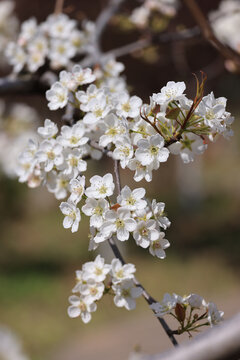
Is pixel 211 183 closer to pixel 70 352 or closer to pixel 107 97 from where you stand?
pixel 70 352

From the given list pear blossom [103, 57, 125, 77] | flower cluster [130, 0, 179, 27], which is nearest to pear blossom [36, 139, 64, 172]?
pear blossom [103, 57, 125, 77]

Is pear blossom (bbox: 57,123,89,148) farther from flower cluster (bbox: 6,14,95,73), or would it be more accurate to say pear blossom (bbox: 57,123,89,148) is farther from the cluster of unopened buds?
flower cluster (bbox: 6,14,95,73)

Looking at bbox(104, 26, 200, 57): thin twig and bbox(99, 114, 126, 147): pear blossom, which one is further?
bbox(104, 26, 200, 57): thin twig

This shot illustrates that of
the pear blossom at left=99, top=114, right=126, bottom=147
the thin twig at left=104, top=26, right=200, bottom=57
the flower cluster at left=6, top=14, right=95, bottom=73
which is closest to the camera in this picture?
the pear blossom at left=99, top=114, right=126, bottom=147

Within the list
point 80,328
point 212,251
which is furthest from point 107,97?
point 212,251

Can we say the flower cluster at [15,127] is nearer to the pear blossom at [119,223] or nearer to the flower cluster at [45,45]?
the flower cluster at [45,45]

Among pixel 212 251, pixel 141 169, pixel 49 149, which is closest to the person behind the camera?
pixel 141 169

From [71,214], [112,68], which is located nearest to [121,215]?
[71,214]

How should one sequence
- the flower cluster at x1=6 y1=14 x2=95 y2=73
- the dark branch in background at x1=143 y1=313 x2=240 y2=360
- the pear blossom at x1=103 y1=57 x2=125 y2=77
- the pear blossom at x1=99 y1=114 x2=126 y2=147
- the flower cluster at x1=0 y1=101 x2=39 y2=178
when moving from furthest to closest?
the flower cluster at x1=0 y1=101 x2=39 y2=178 < the flower cluster at x1=6 y1=14 x2=95 y2=73 < the pear blossom at x1=103 y1=57 x2=125 y2=77 < the pear blossom at x1=99 y1=114 x2=126 y2=147 < the dark branch in background at x1=143 y1=313 x2=240 y2=360
